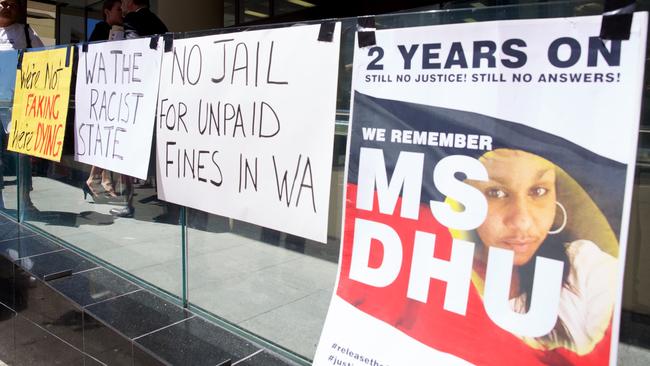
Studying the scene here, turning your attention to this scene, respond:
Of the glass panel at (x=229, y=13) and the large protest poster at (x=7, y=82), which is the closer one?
the large protest poster at (x=7, y=82)

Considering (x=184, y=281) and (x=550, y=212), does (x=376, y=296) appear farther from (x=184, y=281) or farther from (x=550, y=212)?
(x=184, y=281)

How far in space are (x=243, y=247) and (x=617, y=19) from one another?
1.86 metres

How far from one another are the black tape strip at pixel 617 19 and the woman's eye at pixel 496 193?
1.49 feet

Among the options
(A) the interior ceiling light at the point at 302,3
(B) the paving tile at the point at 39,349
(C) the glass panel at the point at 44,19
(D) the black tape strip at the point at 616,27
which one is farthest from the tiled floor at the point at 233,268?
(C) the glass panel at the point at 44,19

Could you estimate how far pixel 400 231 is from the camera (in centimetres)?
170

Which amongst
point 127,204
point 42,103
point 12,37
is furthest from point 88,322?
point 12,37

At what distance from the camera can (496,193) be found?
149cm

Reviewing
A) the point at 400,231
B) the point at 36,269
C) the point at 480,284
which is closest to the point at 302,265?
the point at 400,231

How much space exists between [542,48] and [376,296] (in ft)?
2.93

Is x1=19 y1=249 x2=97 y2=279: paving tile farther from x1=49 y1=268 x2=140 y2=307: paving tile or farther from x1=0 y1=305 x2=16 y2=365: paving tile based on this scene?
x1=0 y1=305 x2=16 y2=365: paving tile

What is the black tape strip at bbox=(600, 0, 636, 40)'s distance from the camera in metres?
1.28

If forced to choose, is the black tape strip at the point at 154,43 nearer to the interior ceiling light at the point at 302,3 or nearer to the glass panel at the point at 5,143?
the glass panel at the point at 5,143

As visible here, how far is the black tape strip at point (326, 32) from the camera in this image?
1.95 meters

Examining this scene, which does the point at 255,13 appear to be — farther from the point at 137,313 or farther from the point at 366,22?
the point at 366,22
